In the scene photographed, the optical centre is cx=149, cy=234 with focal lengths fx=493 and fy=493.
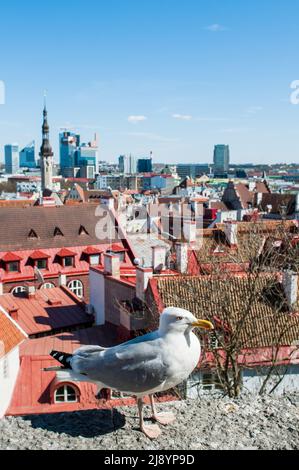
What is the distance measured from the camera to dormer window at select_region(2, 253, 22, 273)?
920 inches

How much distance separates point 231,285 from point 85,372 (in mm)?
9286

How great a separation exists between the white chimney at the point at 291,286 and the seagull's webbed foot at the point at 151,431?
976cm

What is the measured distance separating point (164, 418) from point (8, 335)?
9326mm

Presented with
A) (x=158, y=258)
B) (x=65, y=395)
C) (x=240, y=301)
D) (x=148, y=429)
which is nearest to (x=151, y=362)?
(x=148, y=429)

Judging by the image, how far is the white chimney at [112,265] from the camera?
54.1 feet

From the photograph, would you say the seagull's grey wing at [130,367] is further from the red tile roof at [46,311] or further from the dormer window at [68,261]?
the dormer window at [68,261]

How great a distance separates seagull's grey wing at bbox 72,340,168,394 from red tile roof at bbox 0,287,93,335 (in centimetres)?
1281

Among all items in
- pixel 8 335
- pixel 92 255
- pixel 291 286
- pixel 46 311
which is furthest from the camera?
pixel 92 255

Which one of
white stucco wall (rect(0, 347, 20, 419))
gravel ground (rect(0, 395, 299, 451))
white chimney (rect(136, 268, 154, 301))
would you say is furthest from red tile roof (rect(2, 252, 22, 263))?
gravel ground (rect(0, 395, 299, 451))

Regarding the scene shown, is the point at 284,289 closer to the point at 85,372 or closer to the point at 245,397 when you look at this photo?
the point at 245,397

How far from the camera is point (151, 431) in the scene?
4.21 meters

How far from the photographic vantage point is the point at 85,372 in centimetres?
422

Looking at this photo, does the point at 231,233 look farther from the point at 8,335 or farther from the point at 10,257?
the point at 8,335
